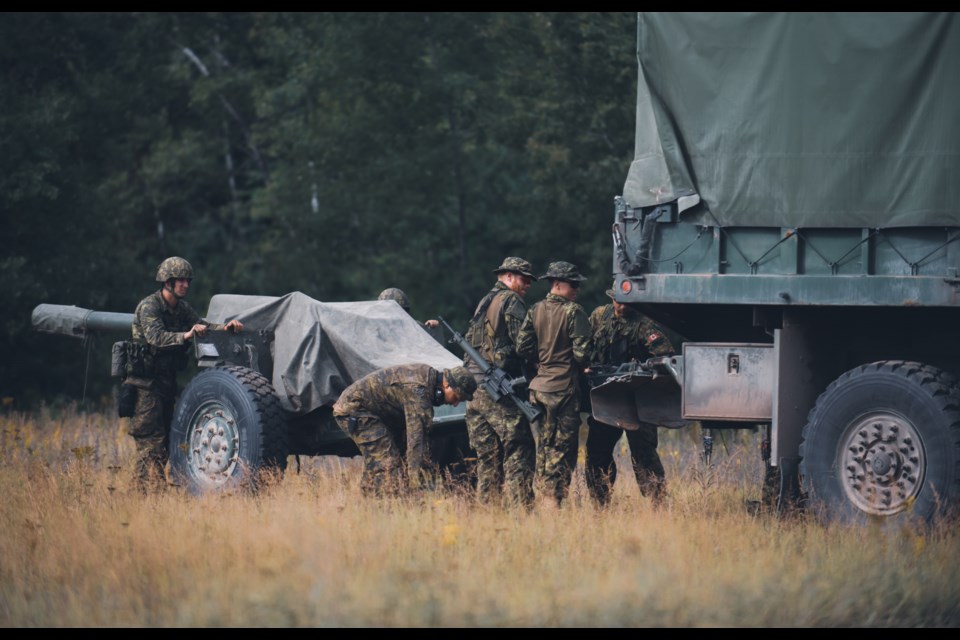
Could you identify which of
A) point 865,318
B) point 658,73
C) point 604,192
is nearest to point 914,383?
point 865,318

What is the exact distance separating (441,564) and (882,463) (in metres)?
2.90

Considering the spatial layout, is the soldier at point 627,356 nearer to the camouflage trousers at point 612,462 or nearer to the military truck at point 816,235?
the camouflage trousers at point 612,462

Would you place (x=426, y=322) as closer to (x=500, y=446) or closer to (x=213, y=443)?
(x=500, y=446)

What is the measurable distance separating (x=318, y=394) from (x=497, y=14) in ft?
44.4

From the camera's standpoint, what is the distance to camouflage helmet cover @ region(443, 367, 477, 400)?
32.2 feet

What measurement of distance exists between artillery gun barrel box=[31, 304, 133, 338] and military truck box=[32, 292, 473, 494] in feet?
3.40

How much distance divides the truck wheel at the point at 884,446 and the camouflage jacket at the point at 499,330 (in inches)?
99.1

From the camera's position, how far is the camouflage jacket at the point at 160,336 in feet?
36.7

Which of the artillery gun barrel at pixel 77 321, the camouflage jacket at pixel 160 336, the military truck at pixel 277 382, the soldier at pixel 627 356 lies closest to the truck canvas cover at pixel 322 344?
the military truck at pixel 277 382

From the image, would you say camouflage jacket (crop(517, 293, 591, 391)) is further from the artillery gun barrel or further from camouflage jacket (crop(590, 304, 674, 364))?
the artillery gun barrel

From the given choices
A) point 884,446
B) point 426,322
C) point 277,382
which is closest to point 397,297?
point 426,322

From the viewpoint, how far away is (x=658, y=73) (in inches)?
367
